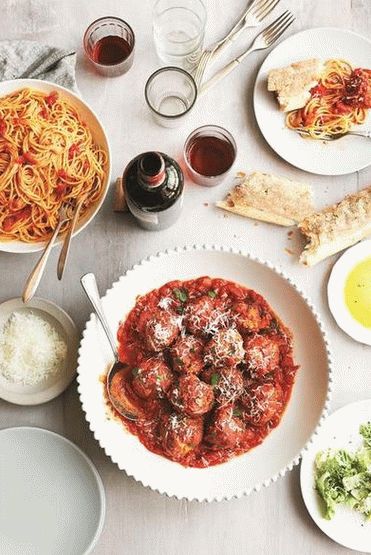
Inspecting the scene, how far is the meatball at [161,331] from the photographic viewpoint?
3.04m

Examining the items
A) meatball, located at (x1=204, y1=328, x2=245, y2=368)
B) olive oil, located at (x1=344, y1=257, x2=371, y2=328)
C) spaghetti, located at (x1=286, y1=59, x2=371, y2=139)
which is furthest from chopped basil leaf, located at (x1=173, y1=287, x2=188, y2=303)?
spaghetti, located at (x1=286, y1=59, x2=371, y2=139)

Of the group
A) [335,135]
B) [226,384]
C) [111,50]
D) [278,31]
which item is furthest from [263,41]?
[226,384]

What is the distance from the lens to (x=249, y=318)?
314cm

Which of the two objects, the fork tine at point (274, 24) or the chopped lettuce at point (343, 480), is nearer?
the chopped lettuce at point (343, 480)

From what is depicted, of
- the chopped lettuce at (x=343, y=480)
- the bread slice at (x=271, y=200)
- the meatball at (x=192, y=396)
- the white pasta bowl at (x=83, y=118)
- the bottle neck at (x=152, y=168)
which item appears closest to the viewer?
the bottle neck at (x=152, y=168)

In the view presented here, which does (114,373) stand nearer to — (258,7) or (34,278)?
(34,278)

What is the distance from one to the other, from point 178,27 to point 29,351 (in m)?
1.62

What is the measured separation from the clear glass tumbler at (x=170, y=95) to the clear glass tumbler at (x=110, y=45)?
177 millimetres

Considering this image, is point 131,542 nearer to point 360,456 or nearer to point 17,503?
point 17,503

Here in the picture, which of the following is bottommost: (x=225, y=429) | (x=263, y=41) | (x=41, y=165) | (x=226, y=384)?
(x=225, y=429)

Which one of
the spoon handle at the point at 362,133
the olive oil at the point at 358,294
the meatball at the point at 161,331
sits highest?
the spoon handle at the point at 362,133

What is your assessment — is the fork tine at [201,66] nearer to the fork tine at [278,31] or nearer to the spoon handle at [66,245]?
the fork tine at [278,31]

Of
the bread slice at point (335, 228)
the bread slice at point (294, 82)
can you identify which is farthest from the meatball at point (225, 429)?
the bread slice at point (294, 82)

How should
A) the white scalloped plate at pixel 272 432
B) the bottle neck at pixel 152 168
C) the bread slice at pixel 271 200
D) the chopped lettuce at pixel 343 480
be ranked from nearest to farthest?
the bottle neck at pixel 152 168 → the white scalloped plate at pixel 272 432 → the chopped lettuce at pixel 343 480 → the bread slice at pixel 271 200
